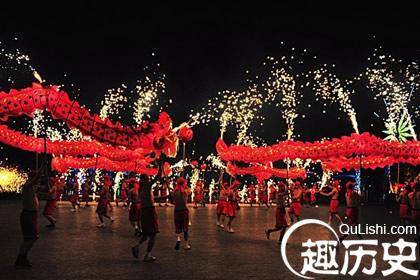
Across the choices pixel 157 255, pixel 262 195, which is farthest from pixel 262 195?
pixel 157 255

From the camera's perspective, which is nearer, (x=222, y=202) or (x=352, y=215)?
(x=352, y=215)

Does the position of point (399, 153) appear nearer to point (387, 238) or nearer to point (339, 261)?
point (387, 238)

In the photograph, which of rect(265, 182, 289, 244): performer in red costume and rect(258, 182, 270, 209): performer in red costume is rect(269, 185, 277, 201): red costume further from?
rect(265, 182, 289, 244): performer in red costume

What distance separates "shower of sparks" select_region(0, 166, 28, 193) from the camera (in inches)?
1877

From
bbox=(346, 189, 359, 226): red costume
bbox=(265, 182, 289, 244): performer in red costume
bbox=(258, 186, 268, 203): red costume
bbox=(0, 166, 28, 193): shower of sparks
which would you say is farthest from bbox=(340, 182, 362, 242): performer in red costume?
bbox=(0, 166, 28, 193): shower of sparks

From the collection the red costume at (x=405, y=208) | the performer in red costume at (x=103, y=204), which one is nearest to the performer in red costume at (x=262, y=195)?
the red costume at (x=405, y=208)

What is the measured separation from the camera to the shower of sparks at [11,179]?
47688mm

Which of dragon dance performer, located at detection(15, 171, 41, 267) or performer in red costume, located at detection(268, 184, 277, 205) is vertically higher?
performer in red costume, located at detection(268, 184, 277, 205)

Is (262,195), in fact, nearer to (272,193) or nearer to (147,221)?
(272,193)

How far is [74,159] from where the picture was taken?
41.2 m

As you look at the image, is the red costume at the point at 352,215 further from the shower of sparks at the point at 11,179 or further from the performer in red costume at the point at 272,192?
the shower of sparks at the point at 11,179

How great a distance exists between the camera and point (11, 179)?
159ft

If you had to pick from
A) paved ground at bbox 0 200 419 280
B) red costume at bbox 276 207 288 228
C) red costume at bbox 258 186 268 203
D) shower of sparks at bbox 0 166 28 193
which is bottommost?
paved ground at bbox 0 200 419 280

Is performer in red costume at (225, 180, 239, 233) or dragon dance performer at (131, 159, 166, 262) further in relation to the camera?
performer in red costume at (225, 180, 239, 233)
